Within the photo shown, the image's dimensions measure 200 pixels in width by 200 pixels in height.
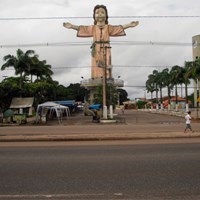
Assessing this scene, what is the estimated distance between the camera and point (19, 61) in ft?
223

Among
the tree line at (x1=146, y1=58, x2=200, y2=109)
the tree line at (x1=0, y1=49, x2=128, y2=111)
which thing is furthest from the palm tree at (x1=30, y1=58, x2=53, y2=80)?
the tree line at (x1=146, y1=58, x2=200, y2=109)

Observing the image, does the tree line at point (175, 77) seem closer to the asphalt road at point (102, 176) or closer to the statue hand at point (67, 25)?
the statue hand at point (67, 25)

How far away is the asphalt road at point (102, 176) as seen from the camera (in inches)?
282

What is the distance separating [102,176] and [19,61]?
61.6 m

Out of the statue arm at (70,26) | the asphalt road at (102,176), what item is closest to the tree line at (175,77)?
the statue arm at (70,26)

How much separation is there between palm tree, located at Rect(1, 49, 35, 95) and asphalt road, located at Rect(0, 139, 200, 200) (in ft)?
188

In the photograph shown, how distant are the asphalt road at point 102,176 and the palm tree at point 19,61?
57297 millimetres

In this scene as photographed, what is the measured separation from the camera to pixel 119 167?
393 inches

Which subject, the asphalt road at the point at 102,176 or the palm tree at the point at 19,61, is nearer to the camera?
the asphalt road at the point at 102,176

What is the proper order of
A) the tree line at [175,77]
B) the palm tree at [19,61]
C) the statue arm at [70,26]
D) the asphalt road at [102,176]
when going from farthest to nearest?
1. the statue arm at [70,26]
2. the palm tree at [19,61]
3. the tree line at [175,77]
4. the asphalt road at [102,176]

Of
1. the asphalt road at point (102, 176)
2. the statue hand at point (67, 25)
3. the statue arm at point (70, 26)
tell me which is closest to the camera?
the asphalt road at point (102, 176)

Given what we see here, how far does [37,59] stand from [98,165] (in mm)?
63799

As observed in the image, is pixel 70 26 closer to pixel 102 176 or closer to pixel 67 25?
pixel 67 25

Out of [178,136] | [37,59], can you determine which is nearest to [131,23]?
[37,59]
